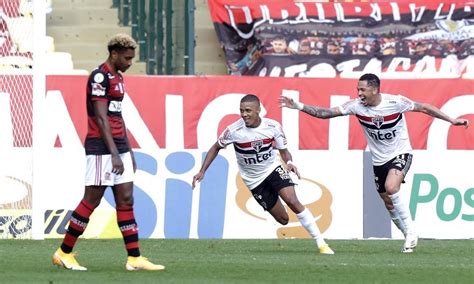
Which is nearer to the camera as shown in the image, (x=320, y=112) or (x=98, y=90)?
(x=98, y=90)

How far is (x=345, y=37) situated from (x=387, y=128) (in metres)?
7.01

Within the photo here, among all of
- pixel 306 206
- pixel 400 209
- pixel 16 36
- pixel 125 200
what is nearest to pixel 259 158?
pixel 400 209

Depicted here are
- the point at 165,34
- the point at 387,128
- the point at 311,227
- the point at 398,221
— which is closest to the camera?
the point at 311,227

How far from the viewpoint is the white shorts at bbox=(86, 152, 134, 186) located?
12812 millimetres

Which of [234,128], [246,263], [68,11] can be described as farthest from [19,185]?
[68,11]

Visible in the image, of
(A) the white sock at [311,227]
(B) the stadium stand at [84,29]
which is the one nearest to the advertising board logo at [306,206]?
(A) the white sock at [311,227]

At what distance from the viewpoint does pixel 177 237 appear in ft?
64.0

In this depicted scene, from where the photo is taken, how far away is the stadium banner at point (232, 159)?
1955 centimetres

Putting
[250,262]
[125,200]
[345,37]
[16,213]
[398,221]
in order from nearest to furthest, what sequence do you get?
[125,200] < [250,262] < [398,221] < [16,213] < [345,37]

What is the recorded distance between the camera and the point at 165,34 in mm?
23859

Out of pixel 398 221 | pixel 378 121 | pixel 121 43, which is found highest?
pixel 121 43

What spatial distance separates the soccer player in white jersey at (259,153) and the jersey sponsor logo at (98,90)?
391cm

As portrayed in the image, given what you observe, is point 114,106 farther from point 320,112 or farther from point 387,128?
point 387,128

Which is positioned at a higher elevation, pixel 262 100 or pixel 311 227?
pixel 262 100
